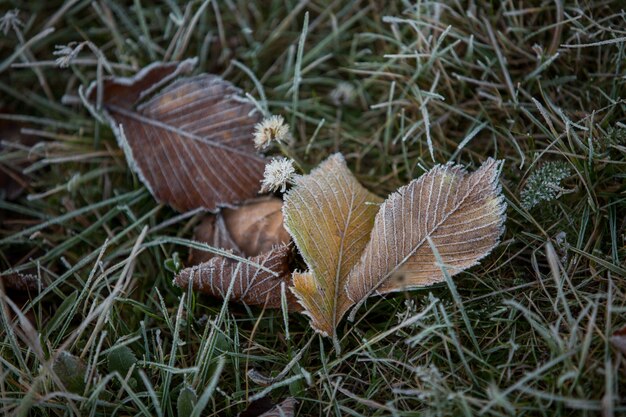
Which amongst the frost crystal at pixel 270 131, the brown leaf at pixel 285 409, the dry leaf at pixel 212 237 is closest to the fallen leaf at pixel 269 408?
the brown leaf at pixel 285 409

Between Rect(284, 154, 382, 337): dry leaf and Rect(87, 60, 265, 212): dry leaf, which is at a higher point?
Rect(87, 60, 265, 212): dry leaf

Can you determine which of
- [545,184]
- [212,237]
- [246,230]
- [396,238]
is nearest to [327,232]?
[396,238]

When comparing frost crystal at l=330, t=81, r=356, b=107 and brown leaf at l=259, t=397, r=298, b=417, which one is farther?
frost crystal at l=330, t=81, r=356, b=107

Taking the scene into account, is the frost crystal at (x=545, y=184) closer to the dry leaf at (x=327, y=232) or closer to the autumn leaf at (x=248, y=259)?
the dry leaf at (x=327, y=232)

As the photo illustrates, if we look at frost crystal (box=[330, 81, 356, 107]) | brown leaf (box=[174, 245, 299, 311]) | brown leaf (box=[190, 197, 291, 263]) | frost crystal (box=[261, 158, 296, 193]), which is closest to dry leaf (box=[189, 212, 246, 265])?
brown leaf (box=[190, 197, 291, 263])

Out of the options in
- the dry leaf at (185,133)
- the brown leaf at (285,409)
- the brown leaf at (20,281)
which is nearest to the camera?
the brown leaf at (285,409)

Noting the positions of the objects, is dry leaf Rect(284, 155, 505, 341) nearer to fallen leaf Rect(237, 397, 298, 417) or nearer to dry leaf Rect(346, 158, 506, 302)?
dry leaf Rect(346, 158, 506, 302)
